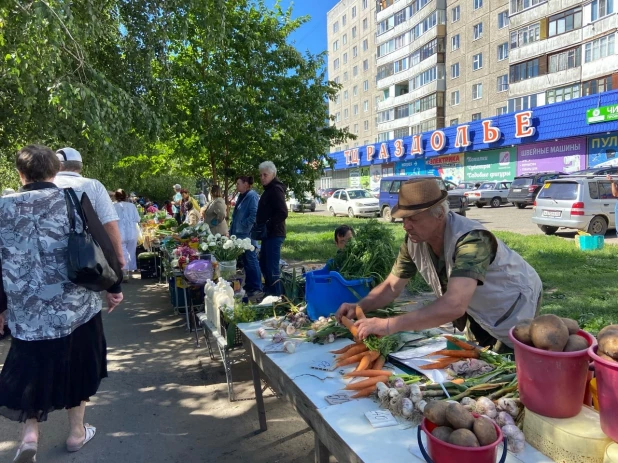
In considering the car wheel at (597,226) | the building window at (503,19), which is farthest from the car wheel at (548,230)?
the building window at (503,19)

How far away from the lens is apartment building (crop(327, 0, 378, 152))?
196 ft

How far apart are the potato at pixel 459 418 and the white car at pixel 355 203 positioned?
67.8 ft

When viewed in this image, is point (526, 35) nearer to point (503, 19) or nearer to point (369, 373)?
point (503, 19)

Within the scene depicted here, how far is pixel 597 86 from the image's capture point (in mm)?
28719

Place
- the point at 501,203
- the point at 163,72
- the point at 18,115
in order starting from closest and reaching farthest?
1. the point at 18,115
2. the point at 163,72
3. the point at 501,203

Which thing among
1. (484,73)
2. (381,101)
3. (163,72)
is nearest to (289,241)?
(163,72)

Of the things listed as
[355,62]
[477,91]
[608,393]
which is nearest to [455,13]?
[477,91]

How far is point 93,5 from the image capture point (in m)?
6.72

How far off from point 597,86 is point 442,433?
33.7 meters

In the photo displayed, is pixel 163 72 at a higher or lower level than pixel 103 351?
higher

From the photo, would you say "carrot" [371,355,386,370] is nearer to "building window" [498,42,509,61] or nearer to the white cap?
the white cap

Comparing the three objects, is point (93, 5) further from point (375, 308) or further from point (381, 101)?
point (381, 101)

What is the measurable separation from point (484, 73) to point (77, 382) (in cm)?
4282

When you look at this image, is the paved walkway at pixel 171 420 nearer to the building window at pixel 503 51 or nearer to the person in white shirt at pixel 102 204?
the person in white shirt at pixel 102 204
